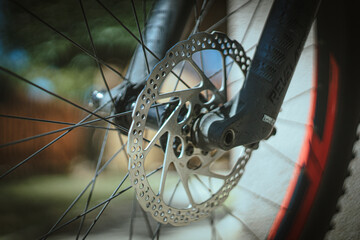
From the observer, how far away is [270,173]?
44.6 inches

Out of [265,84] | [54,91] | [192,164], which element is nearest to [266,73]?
[265,84]

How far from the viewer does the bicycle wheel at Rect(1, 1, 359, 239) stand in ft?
1.84

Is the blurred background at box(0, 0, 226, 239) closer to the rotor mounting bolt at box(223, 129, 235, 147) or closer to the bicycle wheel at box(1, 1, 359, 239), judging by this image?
the bicycle wheel at box(1, 1, 359, 239)

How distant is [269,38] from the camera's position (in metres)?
0.50

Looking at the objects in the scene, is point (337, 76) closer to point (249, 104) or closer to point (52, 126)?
point (249, 104)

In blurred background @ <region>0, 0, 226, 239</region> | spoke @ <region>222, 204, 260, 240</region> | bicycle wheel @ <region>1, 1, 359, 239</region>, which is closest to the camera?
bicycle wheel @ <region>1, 1, 359, 239</region>

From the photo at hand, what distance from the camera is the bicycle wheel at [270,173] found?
1.84ft

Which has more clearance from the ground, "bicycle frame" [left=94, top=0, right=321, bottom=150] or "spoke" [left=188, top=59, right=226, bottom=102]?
"spoke" [left=188, top=59, right=226, bottom=102]

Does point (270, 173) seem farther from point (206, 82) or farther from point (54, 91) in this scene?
point (54, 91)

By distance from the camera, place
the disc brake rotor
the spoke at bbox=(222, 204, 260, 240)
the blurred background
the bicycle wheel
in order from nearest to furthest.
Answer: the disc brake rotor, the bicycle wheel, the spoke at bbox=(222, 204, 260, 240), the blurred background

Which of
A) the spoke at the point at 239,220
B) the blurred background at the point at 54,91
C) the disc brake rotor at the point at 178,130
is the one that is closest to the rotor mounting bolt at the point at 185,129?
the disc brake rotor at the point at 178,130

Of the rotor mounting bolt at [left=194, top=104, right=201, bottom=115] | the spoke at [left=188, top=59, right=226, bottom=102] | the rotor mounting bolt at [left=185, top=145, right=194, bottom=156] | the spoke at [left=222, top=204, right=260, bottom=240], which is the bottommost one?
the spoke at [left=222, top=204, right=260, bottom=240]

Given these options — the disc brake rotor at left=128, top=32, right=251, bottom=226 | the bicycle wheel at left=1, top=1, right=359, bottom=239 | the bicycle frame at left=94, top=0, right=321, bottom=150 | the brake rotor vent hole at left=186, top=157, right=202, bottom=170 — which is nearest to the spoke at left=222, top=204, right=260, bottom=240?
the bicycle wheel at left=1, top=1, right=359, bottom=239

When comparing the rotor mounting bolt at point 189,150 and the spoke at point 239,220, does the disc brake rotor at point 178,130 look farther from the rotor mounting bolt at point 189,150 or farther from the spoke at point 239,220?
the spoke at point 239,220
